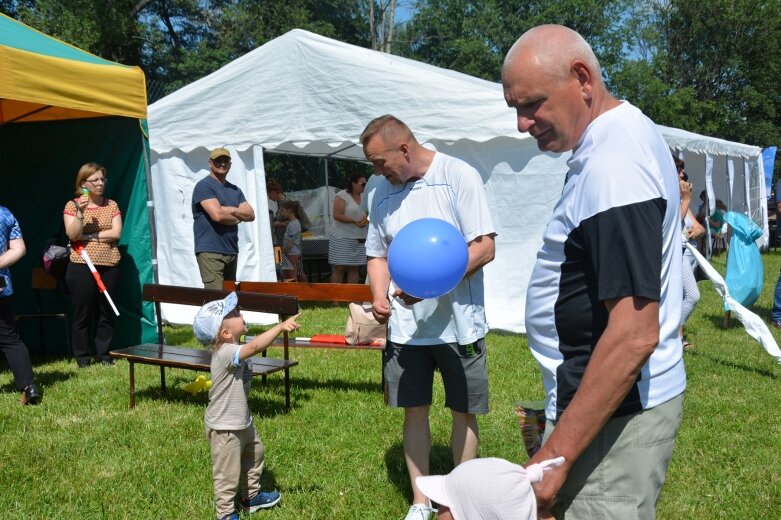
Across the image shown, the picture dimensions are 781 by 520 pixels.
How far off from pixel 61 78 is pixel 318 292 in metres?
2.92

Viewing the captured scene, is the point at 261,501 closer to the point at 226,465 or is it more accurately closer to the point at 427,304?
the point at 226,465

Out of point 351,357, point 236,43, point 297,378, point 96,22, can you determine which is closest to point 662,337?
point 297,378

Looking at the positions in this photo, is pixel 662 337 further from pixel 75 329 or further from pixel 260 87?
pixel 260 87

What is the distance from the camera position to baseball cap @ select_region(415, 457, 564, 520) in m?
1.41

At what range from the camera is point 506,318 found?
8.26 m

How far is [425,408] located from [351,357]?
3.74 m

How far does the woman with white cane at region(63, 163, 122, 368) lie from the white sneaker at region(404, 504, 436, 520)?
176 inches

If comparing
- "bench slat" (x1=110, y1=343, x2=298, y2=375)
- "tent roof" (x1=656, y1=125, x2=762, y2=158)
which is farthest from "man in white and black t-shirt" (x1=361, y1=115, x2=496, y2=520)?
"tent roof" (x1=656, y1=125, x2=762, y2=158)

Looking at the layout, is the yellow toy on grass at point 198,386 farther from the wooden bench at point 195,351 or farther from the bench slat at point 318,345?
the bench slat at point 318,345

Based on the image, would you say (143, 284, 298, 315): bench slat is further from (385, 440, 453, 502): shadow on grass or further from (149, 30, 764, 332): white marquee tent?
(149, 30, 764, 332): white marquee tent

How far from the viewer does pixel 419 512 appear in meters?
3.37

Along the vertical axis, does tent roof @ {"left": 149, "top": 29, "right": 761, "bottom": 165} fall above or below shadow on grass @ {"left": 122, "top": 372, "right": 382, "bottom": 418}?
above

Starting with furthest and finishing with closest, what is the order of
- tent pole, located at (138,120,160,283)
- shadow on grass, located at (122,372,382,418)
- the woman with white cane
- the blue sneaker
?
tent pole, located at (138,120,160,283), the woman with white cane, shadow on grass, located at (122,372,382,418), the blue sneaker

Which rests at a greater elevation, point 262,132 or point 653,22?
point 653,22
